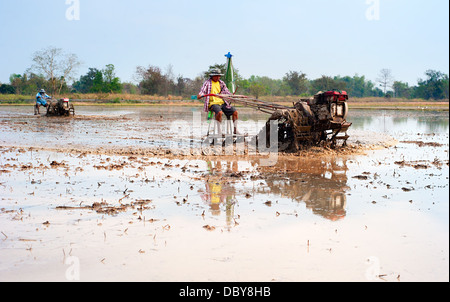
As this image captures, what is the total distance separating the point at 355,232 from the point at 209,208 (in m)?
2.00

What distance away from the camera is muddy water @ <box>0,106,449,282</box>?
4.11 metres

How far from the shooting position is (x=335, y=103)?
424 inches

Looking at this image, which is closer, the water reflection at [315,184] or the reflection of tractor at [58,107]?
the water reflection at [315,184]

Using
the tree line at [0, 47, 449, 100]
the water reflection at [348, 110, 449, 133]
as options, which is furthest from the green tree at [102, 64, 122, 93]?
the water reflection at [348, 110, 449, 133]

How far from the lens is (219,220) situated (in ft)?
18.1

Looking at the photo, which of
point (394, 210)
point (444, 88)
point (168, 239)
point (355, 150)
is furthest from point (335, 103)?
point (444, 88)

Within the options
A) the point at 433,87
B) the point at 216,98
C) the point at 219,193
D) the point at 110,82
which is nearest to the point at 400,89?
the point at 433,87

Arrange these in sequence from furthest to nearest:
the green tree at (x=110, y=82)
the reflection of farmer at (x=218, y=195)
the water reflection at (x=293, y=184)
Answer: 1. the green tree at (x=110, y=82)
2. the water reflection at (x=293, y=184)
3. the reflection of farmer at (x=218, y=195)

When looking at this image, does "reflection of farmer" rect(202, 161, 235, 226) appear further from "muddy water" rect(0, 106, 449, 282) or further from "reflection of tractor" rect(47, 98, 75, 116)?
"reflection of tractor" rect(47, 98, 75, 116)

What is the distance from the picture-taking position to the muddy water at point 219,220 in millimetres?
4113

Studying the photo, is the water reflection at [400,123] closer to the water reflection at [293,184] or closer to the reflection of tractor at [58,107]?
the water reflection at [293,184]

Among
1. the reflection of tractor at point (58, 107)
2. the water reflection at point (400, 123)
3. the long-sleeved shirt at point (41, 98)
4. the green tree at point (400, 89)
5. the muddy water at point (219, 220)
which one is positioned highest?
the green tree at point (400, 89)

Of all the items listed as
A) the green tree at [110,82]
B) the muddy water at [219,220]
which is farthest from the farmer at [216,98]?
the green tree at [110,82]

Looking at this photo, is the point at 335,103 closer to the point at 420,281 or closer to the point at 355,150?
the point at 355,150
